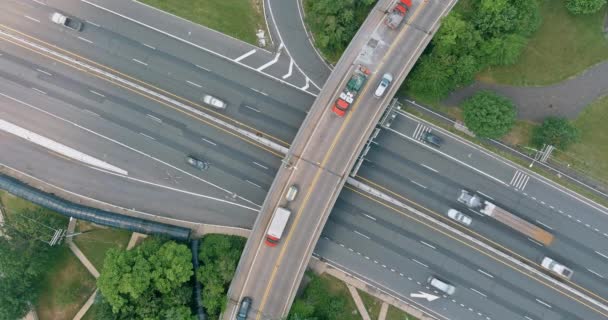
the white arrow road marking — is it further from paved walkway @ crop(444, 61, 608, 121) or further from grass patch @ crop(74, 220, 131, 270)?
grass patch @ crop(74, 220, 131, 270)

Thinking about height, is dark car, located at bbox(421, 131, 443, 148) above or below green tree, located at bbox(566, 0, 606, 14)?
below

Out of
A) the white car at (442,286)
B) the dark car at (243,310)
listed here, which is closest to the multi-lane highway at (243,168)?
the white car at (442,286)

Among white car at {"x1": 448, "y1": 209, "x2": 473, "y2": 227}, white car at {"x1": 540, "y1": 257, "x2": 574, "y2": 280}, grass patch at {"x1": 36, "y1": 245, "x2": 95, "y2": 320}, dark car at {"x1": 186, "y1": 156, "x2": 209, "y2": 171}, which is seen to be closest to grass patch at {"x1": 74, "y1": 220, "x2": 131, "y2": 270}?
grass patch at {"x1": 36, "y1": 245, "x2": 95, "y2": 320}

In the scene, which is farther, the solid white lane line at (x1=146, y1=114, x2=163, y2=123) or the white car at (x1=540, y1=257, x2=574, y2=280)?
the solid white lane line at (x1=146, y1=114, x2=163, y2=123)

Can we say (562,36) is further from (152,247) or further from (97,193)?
(97,193)

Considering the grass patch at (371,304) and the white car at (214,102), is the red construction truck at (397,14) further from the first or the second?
the grass patch at (371,304)

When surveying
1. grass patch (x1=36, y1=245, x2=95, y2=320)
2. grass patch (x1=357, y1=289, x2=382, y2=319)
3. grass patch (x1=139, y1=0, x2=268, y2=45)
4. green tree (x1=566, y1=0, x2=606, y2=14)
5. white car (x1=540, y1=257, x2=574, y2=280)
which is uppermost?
green tree (x1=566, y1=0, x2=606, y2=14)

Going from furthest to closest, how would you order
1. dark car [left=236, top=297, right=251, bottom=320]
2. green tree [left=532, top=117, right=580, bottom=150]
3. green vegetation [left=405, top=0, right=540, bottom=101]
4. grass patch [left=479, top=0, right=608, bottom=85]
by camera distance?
grass patch [left=479, top=0, right=608, bottom=85] → green tree [left=532, top=117, right=580, bottom=150] → green vegetation [left=405, top=0, right=540, bottom=101] → dark car [left=236, top=297, right=251, bottom=320]

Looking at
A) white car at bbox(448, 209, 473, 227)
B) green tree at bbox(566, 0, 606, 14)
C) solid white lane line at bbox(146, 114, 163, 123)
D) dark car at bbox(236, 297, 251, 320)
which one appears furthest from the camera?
solid white lane line at bbox(146, 114, 163, 123)
